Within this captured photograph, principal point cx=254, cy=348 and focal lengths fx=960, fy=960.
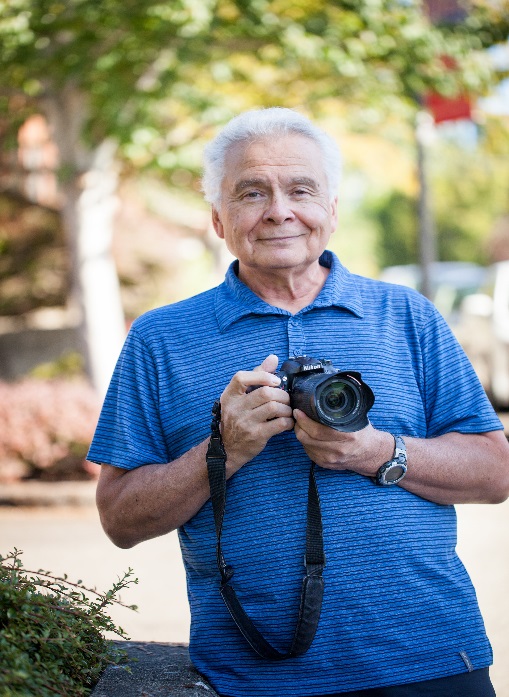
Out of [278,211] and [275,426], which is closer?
[275,426]

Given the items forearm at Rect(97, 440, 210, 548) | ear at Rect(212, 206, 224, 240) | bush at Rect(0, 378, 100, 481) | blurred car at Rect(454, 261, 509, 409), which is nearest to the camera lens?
forearm at Rect(97, 440, 210, 548)

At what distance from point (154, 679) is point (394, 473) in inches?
30.4

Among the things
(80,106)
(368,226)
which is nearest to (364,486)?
(80,106)

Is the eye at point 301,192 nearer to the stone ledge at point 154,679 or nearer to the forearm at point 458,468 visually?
the forearm at point 458,468

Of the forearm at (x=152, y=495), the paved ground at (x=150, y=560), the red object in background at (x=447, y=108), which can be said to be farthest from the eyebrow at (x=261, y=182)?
the red object in background at (x=447, y=108)

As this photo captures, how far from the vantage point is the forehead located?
2.58 m

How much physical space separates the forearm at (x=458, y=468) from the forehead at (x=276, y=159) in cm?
78

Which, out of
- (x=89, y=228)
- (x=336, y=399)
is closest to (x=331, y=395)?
(x=336, y=399)

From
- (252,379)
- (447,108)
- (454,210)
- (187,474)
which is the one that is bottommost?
(187,474)

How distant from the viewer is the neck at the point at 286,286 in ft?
8.57

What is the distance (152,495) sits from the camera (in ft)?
7.74

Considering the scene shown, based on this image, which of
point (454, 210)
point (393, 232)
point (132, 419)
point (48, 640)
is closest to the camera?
point (48, 640)

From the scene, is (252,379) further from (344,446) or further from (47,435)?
(47,435)

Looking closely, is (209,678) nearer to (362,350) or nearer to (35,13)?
(362,350)
